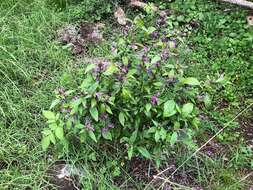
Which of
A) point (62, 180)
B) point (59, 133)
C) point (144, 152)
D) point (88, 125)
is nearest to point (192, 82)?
point (144, 152)

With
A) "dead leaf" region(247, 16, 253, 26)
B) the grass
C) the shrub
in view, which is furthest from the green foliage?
the shrub

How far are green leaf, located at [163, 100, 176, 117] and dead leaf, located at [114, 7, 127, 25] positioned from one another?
163 cm

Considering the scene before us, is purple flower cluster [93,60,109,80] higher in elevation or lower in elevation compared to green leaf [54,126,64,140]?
higher

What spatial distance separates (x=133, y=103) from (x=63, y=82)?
764 millimetres

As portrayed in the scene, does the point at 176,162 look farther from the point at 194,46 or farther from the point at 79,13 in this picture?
the point at 79,13

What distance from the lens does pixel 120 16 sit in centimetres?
421

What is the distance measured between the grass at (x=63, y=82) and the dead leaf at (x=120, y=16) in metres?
0.33

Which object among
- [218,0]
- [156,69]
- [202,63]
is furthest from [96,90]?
[218,0]

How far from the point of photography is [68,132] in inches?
117

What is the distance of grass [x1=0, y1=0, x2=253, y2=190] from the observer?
303cm

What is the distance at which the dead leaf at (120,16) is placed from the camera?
4156 millimetres

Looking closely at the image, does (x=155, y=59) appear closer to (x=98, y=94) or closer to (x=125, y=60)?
(x=125, y=60)

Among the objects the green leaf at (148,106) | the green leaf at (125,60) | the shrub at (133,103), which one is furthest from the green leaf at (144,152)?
the green leaf at (125,60)

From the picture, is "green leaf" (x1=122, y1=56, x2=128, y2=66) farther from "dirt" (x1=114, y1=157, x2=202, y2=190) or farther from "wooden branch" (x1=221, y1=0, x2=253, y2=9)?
"wooden branch" (x1=221, y1=0, x2=253, y2=9)
